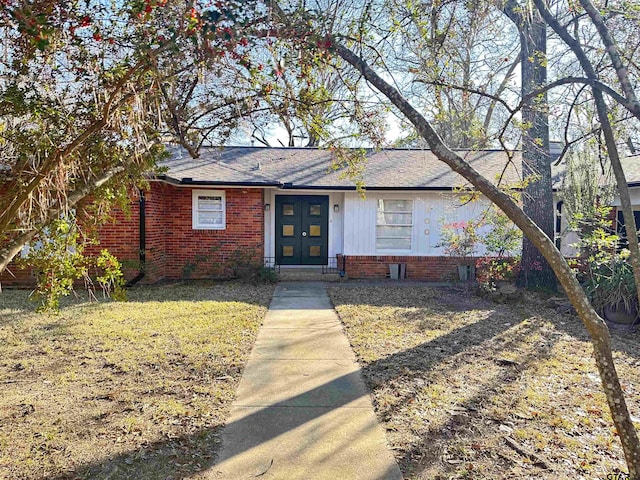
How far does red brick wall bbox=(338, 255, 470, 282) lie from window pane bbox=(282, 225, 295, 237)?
1.62 m

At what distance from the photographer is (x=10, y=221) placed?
314cm

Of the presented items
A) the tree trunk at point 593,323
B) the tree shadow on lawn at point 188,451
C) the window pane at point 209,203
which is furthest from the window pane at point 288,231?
the tree trunk at point 593,323

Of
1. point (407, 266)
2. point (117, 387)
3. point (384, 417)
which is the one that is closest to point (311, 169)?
point (407, 266)

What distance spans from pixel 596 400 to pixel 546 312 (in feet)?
14.1

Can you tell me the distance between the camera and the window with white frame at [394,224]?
1225cm

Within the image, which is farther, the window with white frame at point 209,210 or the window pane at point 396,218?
the window pane at point 396,218

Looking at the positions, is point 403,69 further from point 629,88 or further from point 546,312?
point 546,312

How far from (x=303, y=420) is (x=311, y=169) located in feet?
33.3

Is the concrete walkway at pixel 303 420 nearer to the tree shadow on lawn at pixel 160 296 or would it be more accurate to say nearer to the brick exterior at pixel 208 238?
the tree shadow on lawn at pixel 160 296

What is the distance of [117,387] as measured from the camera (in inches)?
167

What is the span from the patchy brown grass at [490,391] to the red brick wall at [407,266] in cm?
419

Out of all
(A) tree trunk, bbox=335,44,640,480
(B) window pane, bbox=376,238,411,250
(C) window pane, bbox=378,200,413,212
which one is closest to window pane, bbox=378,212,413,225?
(C) window pane, bbox=378,200,413,212

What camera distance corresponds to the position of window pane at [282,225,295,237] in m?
12.6

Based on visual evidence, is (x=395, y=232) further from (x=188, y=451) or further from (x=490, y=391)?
(x=188, y=451)
